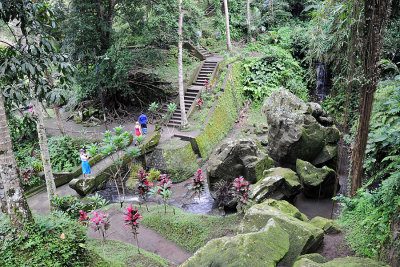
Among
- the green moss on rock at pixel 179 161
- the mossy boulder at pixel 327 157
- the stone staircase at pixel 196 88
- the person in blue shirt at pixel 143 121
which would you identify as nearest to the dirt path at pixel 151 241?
the green moss on rock at pixel 179 161

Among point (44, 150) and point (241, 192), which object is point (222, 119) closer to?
point (241, 192)

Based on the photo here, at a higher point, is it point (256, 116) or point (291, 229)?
point (256, 116)

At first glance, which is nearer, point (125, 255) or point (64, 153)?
point (125, 255)

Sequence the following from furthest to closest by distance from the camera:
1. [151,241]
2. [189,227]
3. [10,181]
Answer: [189,227], [151,241], [10,181]

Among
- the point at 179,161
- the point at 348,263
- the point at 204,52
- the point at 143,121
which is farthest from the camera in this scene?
the point at 204,52

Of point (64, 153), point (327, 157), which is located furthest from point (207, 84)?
point (64, 153)

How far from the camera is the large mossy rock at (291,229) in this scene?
555 centimetres

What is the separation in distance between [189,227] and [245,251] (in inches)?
148

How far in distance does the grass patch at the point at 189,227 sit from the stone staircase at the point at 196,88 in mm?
7270

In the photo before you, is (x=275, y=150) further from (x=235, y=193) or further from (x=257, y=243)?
(x=257, y=243)

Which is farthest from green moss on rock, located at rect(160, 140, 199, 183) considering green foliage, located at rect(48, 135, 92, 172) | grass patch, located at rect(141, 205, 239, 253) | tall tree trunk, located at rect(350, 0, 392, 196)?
tall tree trunk, located at rect(350, 0, 392, 196)

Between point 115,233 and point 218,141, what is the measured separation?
27.4ft

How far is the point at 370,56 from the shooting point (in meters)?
6.47

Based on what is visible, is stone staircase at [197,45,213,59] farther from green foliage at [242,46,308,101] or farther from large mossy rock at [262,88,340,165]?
large mossy rock at [262,88,340,165]
